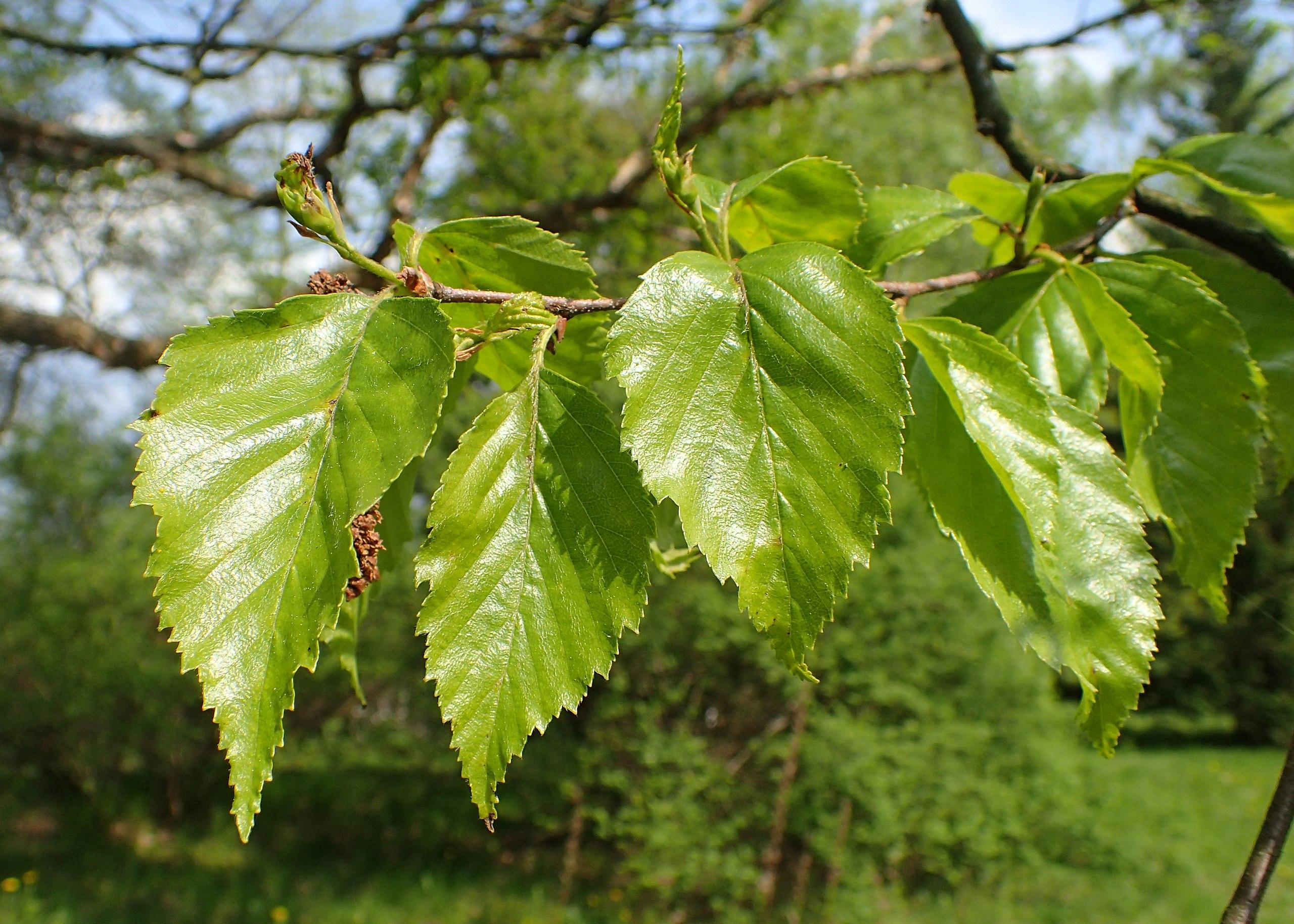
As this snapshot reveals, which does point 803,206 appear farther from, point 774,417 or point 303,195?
point 303,195

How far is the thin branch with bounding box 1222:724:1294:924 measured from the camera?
517 mm

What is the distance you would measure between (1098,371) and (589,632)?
500 millimetres

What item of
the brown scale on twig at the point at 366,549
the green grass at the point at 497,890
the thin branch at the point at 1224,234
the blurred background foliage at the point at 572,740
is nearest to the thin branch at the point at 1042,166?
the thin branch at the point at 1224,234

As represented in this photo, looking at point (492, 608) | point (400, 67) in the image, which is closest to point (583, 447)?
point (492, 608)

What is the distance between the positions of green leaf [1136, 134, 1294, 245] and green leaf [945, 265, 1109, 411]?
0.14m

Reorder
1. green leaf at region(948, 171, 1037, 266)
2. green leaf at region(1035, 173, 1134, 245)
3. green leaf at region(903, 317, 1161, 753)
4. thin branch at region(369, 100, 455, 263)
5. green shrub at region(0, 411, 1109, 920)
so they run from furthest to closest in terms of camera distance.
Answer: green shrub at region(0, 411, 1109, 920) < thin branch at region(369, 100, 455, 263) < green leaf at region(948, 171, 1037, 266) < green leaf at region(1035, 173, 1134, 245) < green leaf at region(903, 317, 1161, 753)

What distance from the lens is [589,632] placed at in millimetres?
529

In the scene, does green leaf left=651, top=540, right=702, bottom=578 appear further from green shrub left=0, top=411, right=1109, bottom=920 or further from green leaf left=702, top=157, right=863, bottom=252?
green shrub left=0, top=411, right=1109, bottom=920

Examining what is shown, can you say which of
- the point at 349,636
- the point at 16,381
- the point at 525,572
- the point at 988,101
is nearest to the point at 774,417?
the point at 525,572

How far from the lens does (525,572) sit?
53 centimetres

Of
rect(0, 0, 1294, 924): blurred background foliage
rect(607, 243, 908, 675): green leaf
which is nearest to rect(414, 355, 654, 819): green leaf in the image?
rect(607, 243, 908, 675): green leaf

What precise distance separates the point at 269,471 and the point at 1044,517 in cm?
46

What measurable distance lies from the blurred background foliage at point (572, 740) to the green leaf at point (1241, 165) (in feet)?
12.6

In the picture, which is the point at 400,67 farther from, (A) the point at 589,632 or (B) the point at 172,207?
(B) the point at 172,207
